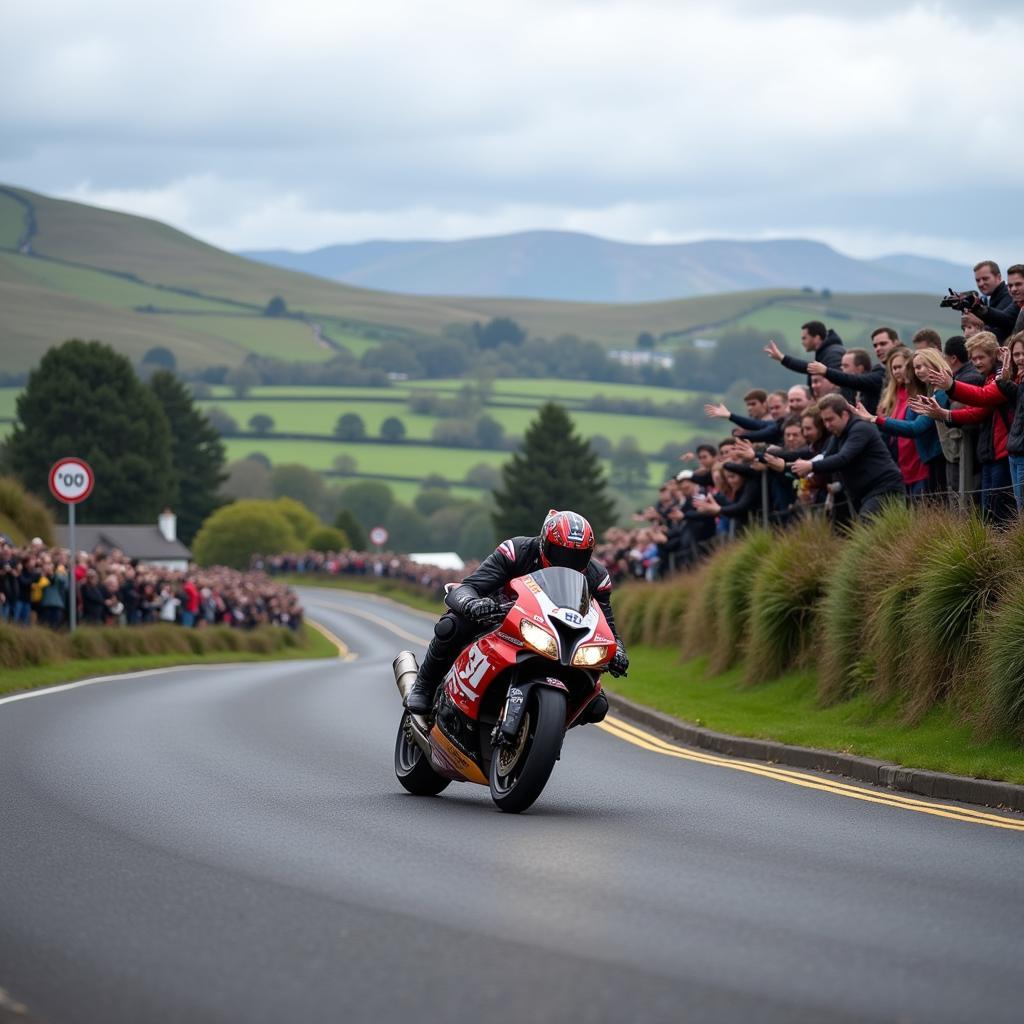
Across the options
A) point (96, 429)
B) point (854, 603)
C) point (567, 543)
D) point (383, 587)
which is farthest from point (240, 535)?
point (567, 543)

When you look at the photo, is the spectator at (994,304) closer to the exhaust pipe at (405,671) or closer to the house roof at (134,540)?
the exhaust pipe at (405,671)

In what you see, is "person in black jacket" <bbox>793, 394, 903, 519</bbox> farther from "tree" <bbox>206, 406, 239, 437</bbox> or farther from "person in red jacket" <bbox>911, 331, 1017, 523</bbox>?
"tree" <bbox>206, 406, 239, 437</bbox>

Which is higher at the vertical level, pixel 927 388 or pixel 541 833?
pixel 927 388

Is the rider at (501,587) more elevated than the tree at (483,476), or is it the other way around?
the rider at (501,587)

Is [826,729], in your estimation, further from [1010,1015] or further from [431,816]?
[1010,1015]

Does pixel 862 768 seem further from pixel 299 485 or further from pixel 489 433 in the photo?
pixel 489 433

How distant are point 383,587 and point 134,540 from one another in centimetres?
1498

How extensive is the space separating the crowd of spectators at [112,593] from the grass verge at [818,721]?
13.5 metres

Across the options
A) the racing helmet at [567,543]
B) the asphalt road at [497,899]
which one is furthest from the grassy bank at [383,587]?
the racing helmet at [567,543]

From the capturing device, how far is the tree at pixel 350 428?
636ft

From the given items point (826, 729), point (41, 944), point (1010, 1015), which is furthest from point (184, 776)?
point (1010, 1015)

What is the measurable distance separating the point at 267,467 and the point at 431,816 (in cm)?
17078

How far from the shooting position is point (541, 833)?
411 inches

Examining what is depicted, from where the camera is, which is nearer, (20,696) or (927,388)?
(927,388)
